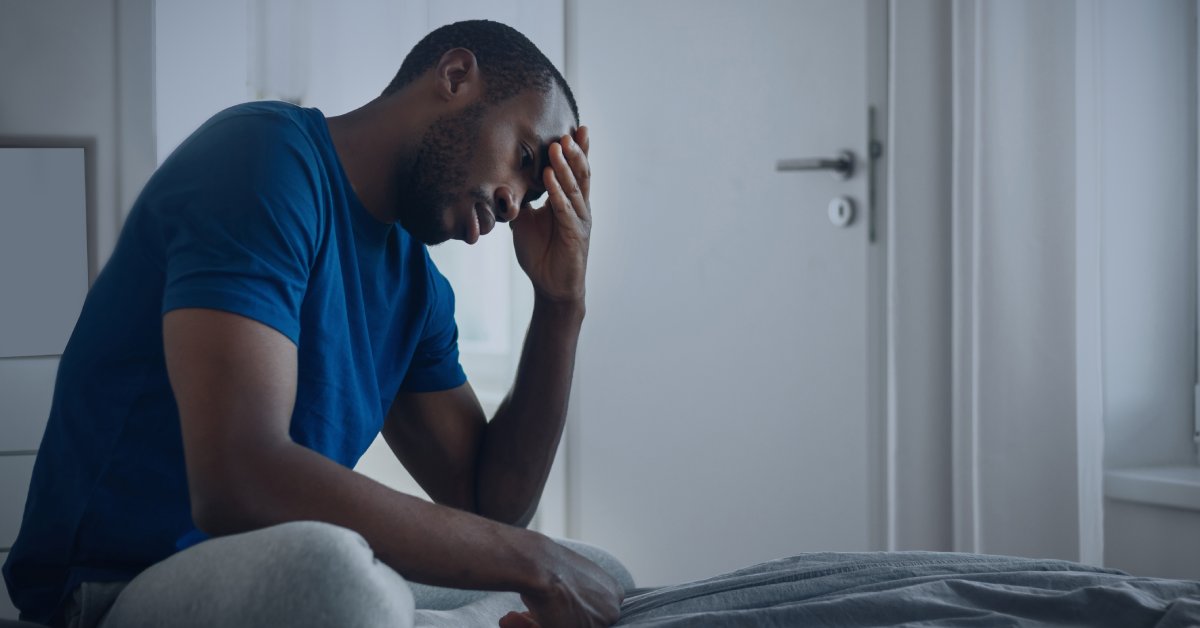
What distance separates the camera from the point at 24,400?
2275 millimetres

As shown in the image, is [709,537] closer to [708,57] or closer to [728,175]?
[728,175]

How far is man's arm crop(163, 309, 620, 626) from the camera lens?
0.83 m

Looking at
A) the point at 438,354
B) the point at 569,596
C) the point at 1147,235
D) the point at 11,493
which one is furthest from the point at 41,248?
the point at 1147,235

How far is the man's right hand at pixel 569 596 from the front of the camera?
0.88 m

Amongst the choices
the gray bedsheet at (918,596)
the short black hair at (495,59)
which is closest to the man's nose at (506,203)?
the short black hair at (495,59)

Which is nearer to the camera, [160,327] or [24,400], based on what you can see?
[160,327]

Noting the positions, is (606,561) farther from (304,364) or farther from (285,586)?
(285,586)

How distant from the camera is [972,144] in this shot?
6.36 feet

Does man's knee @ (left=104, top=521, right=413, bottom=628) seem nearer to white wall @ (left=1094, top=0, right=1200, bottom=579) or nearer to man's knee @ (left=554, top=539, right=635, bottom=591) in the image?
man's knee @ (left=554, top=539, right=635, bottom=591)

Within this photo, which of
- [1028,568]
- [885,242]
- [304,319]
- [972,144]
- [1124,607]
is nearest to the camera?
[1124,607]

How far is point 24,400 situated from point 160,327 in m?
1.54

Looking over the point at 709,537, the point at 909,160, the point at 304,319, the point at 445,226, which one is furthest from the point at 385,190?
the point at 709,537

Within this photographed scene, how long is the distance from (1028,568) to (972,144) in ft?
3.95

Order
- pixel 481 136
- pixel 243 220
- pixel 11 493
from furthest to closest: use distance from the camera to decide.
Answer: pixel 11 493 < pixel 481 136 < pixel 243 220
